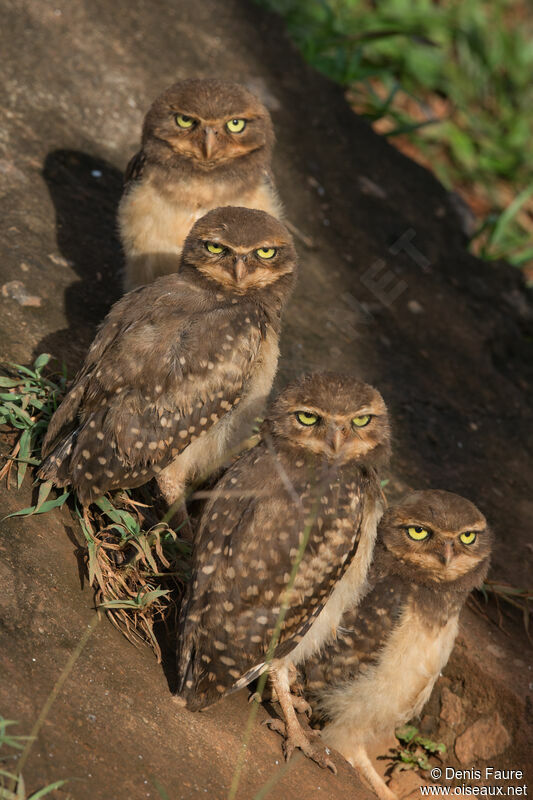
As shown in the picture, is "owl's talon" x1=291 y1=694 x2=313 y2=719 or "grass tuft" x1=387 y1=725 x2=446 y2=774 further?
"grass tuft" x1=387 y1=725 x2=446 y2=774

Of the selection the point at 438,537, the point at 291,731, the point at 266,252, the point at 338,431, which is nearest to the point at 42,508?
the point at 338,431

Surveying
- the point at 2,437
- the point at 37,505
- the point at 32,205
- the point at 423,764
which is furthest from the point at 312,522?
the point at 32,205

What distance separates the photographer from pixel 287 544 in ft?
11.5

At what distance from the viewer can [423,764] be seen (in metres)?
4.38

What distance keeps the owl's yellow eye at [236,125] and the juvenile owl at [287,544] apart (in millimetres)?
1657

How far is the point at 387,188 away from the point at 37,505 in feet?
14.4

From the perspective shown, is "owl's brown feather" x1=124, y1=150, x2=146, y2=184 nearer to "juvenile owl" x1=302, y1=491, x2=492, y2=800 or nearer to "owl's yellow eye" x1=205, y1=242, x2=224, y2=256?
"owl's yellow eye" x1=205, y1=242, x2=224, y2=256

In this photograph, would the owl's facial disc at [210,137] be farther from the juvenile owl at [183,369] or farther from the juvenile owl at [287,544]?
the juvenile owl at [287,544]

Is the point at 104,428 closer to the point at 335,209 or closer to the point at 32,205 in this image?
the point at 32,205

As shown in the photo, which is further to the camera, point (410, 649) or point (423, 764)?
point (423, 764)

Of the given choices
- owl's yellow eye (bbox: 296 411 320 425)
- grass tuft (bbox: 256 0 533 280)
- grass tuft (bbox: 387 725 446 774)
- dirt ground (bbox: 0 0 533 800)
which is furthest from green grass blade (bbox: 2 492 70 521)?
grass tuft (bbox: 256 0 533 280)

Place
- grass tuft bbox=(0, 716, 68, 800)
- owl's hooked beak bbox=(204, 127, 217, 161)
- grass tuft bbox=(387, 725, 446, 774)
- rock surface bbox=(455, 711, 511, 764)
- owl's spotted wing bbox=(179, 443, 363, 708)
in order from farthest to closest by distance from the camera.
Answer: owl's hooked beak bbox=(204, 127, 217, 161), grass tuft bbox=(387, 725, 446, 774), rock surface bbox=(455, 711, 511, 764), owl's spotted wing bbox=(179, 443, 363, 708), grass tuft bbox=(0, 716, 68, 800)

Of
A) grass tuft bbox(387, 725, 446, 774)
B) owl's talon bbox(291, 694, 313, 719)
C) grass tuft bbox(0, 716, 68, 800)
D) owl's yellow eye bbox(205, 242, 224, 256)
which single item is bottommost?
grass tuft bbox(387, 725, 446, 774)

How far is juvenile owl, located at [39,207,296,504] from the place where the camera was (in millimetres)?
3688
